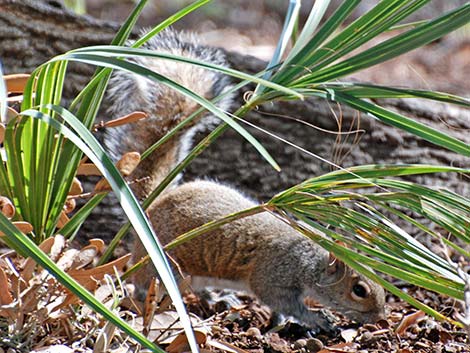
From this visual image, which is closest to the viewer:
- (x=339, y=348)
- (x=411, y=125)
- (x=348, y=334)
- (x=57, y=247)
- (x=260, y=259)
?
(x=411, y=125)

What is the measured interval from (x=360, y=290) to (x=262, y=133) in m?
1.06

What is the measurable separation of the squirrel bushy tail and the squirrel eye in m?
0.98

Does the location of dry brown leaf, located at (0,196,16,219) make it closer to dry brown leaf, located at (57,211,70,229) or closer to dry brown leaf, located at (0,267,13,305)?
dry brown leaf, located at (0,267,13,305)

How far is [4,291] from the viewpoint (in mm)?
2262

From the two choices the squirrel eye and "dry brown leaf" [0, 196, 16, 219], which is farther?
the squirrel eye

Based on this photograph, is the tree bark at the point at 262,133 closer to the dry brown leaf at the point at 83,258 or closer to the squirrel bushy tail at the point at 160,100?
the squirrel bushy tail at the point at 160,100

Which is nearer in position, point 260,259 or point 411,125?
point 411,125

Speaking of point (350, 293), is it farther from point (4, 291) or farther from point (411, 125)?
point (4, 291)

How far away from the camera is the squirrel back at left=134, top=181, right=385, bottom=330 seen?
371cm

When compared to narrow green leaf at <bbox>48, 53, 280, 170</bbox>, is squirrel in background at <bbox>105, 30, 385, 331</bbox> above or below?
below

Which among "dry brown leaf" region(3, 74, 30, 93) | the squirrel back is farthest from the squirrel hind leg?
"dry brown leaf" region(3, 74, 30, 93)

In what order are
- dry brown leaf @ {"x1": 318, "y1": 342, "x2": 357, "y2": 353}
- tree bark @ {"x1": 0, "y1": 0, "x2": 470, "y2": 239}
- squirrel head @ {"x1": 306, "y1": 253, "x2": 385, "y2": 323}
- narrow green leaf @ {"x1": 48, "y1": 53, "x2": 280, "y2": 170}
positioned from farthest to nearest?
1. tree bark @ {"x1": 0, "y1": 0, "x2": 470, "y2": 239}
2. squirrel head @ {"x1": 306, "y1": 253, "x2": 385, "y2": 323}
3. dry brown leaf @ {"x1": 318, "y1": 342, "x2": 357, "y2": 353}
4. narrow green leaf @ {"x1": 48, "y1": 53, "x2": 280, "y2": 170}

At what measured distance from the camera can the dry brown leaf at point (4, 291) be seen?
2244 millimetres

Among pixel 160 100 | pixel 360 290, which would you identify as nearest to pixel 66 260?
pixel 160 100
